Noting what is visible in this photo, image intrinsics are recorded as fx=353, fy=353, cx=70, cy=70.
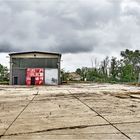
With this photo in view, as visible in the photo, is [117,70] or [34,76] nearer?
[34,76]

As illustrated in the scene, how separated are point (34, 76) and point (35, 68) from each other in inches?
55.7

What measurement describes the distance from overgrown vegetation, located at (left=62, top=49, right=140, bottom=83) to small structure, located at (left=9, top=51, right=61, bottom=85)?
19.9m

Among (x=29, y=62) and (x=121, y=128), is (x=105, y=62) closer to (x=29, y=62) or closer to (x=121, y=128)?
(x=29, y=62)

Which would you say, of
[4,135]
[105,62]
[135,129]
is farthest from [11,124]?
[105,62]

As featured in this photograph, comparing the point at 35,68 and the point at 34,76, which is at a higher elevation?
the point at 35,68

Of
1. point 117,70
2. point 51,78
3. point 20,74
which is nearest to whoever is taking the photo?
point 51,78

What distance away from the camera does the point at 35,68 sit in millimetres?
57438

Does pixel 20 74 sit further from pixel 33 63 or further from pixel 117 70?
pixel 117 70

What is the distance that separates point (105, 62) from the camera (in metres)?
91.0

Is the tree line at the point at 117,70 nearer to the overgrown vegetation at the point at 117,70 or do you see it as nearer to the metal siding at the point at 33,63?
the overgrown vegetation at the point at 117,70

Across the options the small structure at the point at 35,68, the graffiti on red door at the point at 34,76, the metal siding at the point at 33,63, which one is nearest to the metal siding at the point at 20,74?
the small structure at the point at 35,68

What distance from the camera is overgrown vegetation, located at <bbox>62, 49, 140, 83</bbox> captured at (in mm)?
78938

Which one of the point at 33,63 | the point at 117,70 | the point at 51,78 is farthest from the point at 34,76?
the point at 117,70

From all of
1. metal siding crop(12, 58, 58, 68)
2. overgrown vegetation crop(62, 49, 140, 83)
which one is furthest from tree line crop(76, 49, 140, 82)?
metal siding crop(12, 58, 58, 68)
